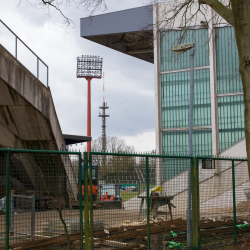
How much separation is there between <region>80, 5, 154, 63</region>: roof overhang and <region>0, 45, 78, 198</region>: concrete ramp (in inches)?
317

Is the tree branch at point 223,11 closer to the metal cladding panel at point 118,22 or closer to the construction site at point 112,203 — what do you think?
the construction site at point 112,203

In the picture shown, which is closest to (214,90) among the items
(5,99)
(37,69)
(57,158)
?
(37,69)

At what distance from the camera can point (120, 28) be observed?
24547 mm

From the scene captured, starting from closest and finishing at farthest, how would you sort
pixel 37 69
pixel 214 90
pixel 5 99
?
pixel 5 99, pixel 37 69, pixel 214 90

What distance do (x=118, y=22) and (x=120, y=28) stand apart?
422 mm

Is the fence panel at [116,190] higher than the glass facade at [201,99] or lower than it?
lower

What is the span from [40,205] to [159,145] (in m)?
16.7

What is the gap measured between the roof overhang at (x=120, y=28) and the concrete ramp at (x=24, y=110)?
26.4 feet

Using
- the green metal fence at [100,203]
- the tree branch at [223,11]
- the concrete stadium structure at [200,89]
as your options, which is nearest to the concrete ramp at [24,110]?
the green metal fence at [100,203]

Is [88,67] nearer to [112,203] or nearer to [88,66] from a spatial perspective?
[88,66]

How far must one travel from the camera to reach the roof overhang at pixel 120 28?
23.8 meters

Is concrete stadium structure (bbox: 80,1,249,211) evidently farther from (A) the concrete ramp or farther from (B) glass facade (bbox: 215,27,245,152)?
(A) the concrete ramp

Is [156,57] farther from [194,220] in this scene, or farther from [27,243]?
[27,243]

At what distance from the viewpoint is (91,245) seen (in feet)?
22.2
